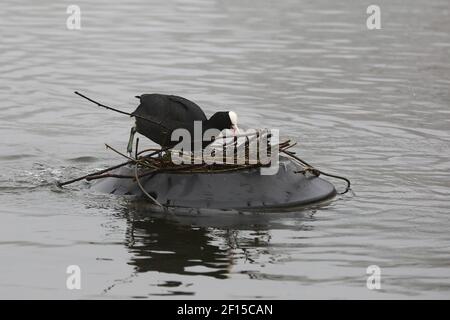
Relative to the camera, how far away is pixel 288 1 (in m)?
28.2

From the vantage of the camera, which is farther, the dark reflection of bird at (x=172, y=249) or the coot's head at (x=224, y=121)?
the coot's head at (x=224, y=121)

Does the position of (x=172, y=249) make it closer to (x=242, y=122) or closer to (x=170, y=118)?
(x=170, y=118)

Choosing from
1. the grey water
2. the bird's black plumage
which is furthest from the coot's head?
the grey water

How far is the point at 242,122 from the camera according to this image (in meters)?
15.7

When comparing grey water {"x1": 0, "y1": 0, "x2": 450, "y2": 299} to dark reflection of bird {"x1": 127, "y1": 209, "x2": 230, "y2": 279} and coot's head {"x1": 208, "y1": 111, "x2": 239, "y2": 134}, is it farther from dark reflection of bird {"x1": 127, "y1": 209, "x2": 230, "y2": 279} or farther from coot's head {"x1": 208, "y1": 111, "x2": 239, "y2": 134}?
coot's head {"x1": 208, "y1": 111, "x2": 239, "y2": 134}

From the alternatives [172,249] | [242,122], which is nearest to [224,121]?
[172,249]

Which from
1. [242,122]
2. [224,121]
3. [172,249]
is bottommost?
[172,249]

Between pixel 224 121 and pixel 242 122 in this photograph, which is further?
pixel 242 122

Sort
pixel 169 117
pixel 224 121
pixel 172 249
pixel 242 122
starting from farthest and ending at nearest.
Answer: pixel 242 122, pixel 169 117, pixel 224 121, pixel 172 249

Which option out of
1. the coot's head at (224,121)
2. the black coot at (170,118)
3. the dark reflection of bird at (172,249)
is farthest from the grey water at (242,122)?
the coot's head at (224,121)

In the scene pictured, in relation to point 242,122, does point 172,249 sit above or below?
below

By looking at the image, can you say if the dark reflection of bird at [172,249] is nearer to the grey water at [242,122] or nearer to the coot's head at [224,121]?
the grey water at [242,122]

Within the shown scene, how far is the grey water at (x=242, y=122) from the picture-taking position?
9125 mm
